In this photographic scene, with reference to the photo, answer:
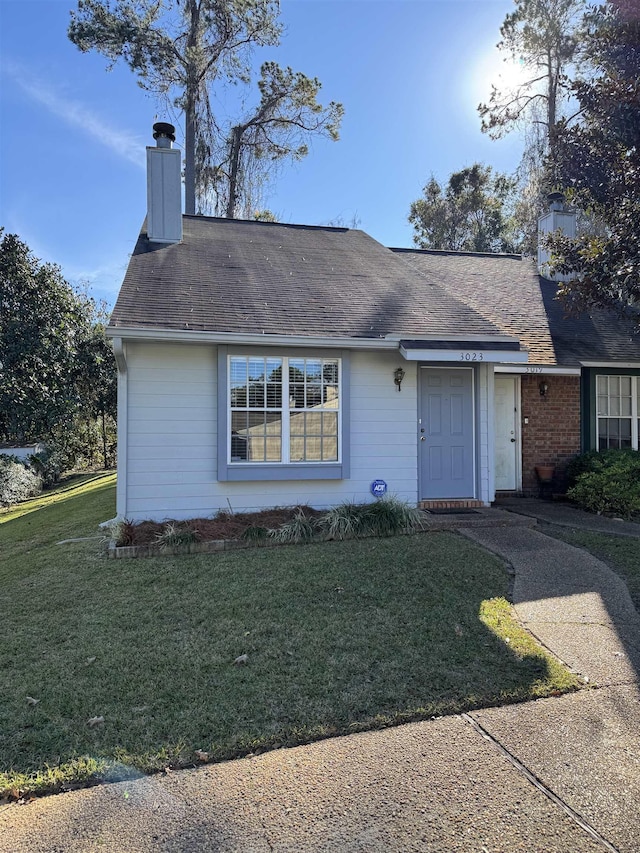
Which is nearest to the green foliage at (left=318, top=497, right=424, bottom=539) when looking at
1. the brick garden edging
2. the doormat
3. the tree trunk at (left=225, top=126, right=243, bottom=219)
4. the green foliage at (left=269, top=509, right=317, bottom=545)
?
the green foliage at (left=269, top=509, right=317, bottom=545)

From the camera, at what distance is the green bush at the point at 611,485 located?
8.30 meters

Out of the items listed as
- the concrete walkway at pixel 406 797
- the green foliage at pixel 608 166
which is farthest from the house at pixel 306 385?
the concrete walkway at pixel 406 797

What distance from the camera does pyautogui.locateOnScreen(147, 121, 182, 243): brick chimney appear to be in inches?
379

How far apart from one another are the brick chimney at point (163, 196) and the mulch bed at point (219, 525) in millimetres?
5611

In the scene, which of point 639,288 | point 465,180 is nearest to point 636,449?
point 639,288

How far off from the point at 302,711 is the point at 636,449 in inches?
378

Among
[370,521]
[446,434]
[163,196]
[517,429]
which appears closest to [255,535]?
[370,521]

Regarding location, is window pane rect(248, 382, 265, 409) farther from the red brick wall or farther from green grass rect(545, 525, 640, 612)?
the red brick wall

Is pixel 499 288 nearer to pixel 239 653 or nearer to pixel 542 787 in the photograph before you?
pixel 239 653

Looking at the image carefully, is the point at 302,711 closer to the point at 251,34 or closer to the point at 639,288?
the point at 639,288

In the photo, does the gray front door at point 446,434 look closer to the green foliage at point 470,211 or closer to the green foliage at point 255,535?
the green foliage at point 255,535

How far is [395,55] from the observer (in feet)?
48.1

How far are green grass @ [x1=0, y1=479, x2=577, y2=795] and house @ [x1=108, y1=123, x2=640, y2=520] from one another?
1.63m

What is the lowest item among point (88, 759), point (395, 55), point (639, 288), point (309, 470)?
point (88, 759)
